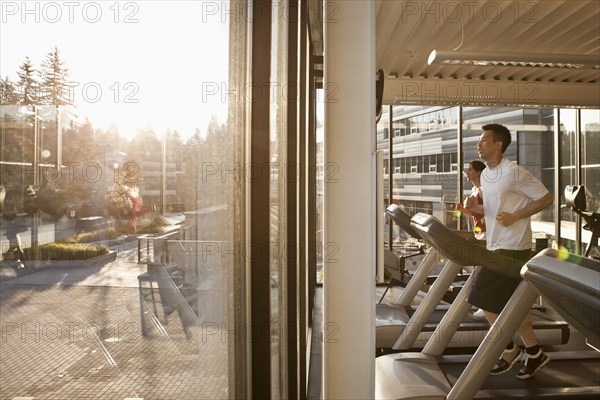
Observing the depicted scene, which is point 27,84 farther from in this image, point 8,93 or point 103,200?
point 103,200

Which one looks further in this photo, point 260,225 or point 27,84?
point 260,225

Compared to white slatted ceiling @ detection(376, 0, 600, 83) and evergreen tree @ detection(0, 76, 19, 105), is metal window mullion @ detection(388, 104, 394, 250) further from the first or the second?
evergreen tree @ detection(0, 76, 19, 105)

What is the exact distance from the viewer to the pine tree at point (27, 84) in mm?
431

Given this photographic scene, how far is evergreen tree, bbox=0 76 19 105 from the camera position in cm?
42

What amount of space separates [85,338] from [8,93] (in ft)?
0.85

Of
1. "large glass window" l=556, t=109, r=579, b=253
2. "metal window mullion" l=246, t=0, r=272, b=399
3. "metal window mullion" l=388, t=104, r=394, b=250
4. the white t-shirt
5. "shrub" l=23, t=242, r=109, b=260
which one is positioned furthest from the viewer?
"large glass window" l=556, t=109, r=579, b=253

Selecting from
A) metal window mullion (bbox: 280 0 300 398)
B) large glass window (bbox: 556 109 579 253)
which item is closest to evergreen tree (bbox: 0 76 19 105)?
metal window mullion (bbox: 280 0 300 398)

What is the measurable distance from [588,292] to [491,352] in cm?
195

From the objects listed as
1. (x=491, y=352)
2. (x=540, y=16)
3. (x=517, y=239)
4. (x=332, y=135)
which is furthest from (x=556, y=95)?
(x=332, y=135)

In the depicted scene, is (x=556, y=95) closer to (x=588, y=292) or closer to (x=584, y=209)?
(x=584, y=209)

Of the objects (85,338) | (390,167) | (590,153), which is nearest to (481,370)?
(85,338)

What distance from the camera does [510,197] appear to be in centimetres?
325

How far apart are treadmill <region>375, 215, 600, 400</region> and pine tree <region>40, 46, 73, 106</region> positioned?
2.42 meters

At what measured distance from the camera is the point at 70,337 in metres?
0.47
